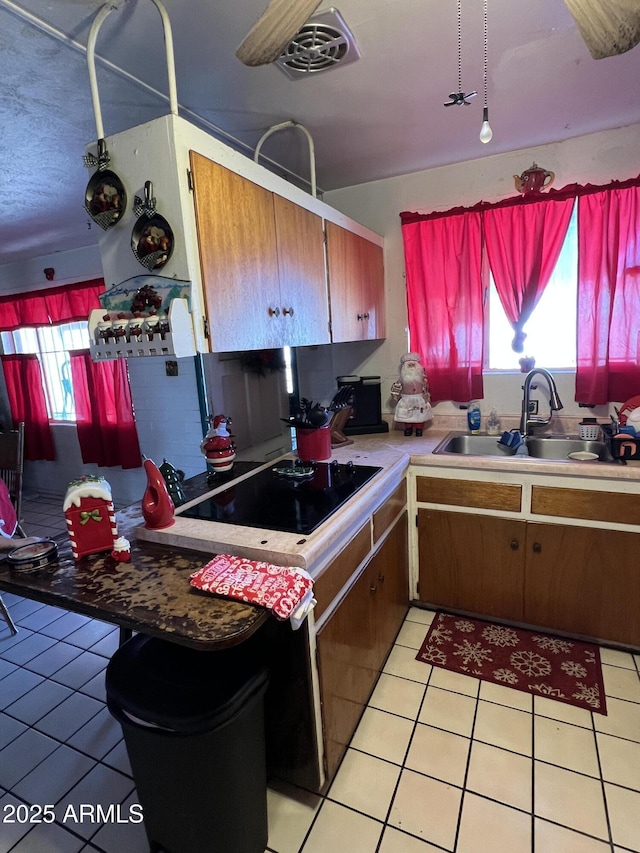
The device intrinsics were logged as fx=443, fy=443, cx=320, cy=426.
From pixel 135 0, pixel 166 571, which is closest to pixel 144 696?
pixel 166 571

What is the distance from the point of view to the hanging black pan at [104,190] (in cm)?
132

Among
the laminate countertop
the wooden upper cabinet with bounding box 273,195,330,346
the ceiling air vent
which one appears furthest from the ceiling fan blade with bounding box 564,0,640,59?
the laminate countertop

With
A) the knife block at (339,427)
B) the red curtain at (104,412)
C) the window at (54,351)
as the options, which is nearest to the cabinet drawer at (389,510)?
the knife block at (339,427)

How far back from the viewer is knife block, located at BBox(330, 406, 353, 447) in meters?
2.41

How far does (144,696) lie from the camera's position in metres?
1.12

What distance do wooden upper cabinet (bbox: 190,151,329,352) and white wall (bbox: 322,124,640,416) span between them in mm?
865

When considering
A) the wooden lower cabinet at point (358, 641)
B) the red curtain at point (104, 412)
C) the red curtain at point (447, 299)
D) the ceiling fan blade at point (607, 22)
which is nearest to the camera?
the ceiling fan blade at point (607, 22)

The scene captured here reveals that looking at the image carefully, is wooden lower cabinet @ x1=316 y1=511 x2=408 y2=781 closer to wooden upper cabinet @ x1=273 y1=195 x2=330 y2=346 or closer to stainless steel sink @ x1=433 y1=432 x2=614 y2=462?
stainless steel sink @ x1=433 y1=432 x2=614 y2=462

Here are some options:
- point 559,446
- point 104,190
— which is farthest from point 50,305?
point 559,446

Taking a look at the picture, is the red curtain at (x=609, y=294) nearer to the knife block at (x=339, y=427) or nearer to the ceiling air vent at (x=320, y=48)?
the knife block at (x=339, y=427)

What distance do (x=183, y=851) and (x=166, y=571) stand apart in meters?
0.74

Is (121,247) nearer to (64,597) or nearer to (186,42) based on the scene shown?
(186,42)

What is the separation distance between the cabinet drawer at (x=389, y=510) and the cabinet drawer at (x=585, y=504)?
1.89 feet

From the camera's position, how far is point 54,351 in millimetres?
4309
